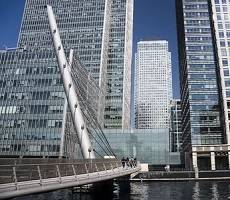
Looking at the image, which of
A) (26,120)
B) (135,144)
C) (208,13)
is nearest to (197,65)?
(208,13)

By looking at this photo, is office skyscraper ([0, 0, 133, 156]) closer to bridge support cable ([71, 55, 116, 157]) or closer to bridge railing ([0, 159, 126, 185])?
bridge support cable ([71, 55, 116, 157])

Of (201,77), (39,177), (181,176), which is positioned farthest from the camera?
(201,77)

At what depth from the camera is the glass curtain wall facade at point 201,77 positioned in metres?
95.3

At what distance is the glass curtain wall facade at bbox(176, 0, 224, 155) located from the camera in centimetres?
9528

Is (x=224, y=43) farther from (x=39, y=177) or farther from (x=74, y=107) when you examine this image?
(x=39, y=177)

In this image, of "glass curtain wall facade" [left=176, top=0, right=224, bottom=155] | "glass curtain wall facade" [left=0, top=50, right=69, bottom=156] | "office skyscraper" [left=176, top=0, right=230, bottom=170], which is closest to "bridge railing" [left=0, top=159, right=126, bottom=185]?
"glass curtain wall facade" [left=0, top=50, right=69, bottom=156]

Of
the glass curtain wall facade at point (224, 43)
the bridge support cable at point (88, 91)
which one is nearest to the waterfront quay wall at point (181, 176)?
the glass curtain wall facade at point (224, 43)

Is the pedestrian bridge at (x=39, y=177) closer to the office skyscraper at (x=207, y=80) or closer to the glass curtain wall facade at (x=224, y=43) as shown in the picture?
the office skyscraper at (x=207, y=80)

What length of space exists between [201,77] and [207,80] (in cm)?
213


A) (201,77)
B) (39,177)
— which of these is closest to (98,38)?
(201,77)

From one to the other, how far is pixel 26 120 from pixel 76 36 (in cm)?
7979

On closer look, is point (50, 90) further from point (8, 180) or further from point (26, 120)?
point (8, 180)

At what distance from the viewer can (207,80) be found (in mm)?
101312

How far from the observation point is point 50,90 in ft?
294
